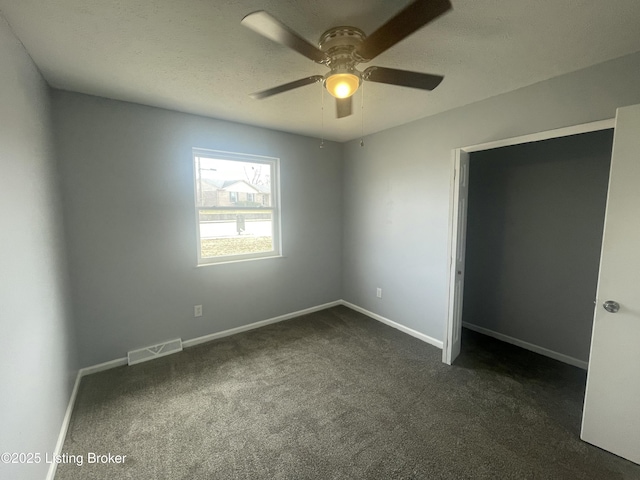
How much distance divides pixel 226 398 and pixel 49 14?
2.56m

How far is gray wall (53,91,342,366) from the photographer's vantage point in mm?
2324

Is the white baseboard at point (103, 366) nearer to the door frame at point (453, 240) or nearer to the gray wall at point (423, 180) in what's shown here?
the gray wall at point (423, 180)

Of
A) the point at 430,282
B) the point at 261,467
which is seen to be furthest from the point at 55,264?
the point at 430,282

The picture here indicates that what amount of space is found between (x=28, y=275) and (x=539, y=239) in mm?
4038

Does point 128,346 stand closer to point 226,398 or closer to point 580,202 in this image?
point 226,398

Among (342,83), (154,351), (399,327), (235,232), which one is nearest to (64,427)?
(154,351)

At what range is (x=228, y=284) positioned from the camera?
3.14m

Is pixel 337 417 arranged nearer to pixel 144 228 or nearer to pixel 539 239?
pixel 144 228

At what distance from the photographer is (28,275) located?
1448 mm

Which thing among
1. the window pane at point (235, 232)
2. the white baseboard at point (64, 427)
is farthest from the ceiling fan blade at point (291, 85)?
the white baseboard at point (64, 427)

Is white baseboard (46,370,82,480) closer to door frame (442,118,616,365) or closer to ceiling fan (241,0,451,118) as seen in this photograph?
ceiling fan (241,0,451,118)

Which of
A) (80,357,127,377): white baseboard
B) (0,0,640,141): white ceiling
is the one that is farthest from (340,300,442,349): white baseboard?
(80,357,127,377): white baseboard

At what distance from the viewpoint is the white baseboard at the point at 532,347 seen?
256 centimetres

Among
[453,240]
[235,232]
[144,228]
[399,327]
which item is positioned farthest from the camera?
[399,327]
